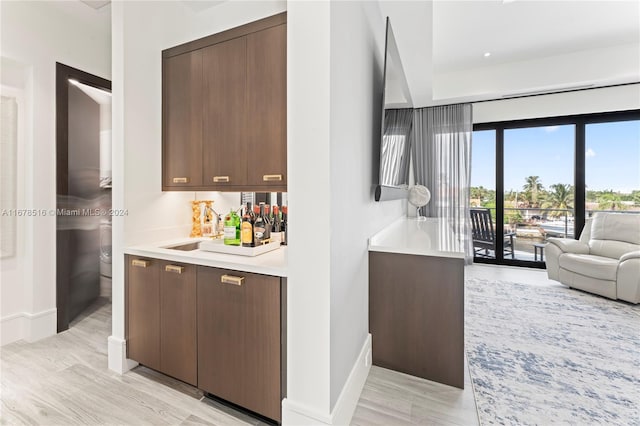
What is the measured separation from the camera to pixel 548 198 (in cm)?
459

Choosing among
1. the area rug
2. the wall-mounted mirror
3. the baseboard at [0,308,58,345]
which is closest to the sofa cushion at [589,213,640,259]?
A: the area rug

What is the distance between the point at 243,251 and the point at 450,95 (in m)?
4.35

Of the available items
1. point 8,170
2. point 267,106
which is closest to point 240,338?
point 267,106

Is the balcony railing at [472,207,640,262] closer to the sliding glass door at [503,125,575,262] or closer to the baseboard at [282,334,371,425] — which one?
the sliding glass door at [503,125,575,262]

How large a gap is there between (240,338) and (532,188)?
5076mm

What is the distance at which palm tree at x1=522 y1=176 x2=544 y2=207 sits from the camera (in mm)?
4633

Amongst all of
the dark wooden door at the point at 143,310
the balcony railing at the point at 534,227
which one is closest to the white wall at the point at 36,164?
the dark wooden door at the point at 143,310

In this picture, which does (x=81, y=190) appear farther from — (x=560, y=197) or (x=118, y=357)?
(x=560, y=197)

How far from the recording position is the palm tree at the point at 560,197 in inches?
176

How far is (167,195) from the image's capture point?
2.10 metres

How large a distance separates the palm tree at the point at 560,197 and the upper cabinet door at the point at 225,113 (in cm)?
498

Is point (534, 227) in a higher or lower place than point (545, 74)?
lower

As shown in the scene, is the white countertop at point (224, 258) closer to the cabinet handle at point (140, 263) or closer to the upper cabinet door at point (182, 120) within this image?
the cabinet handle at point (140, 263)

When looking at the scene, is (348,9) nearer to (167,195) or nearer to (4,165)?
(167,195)
